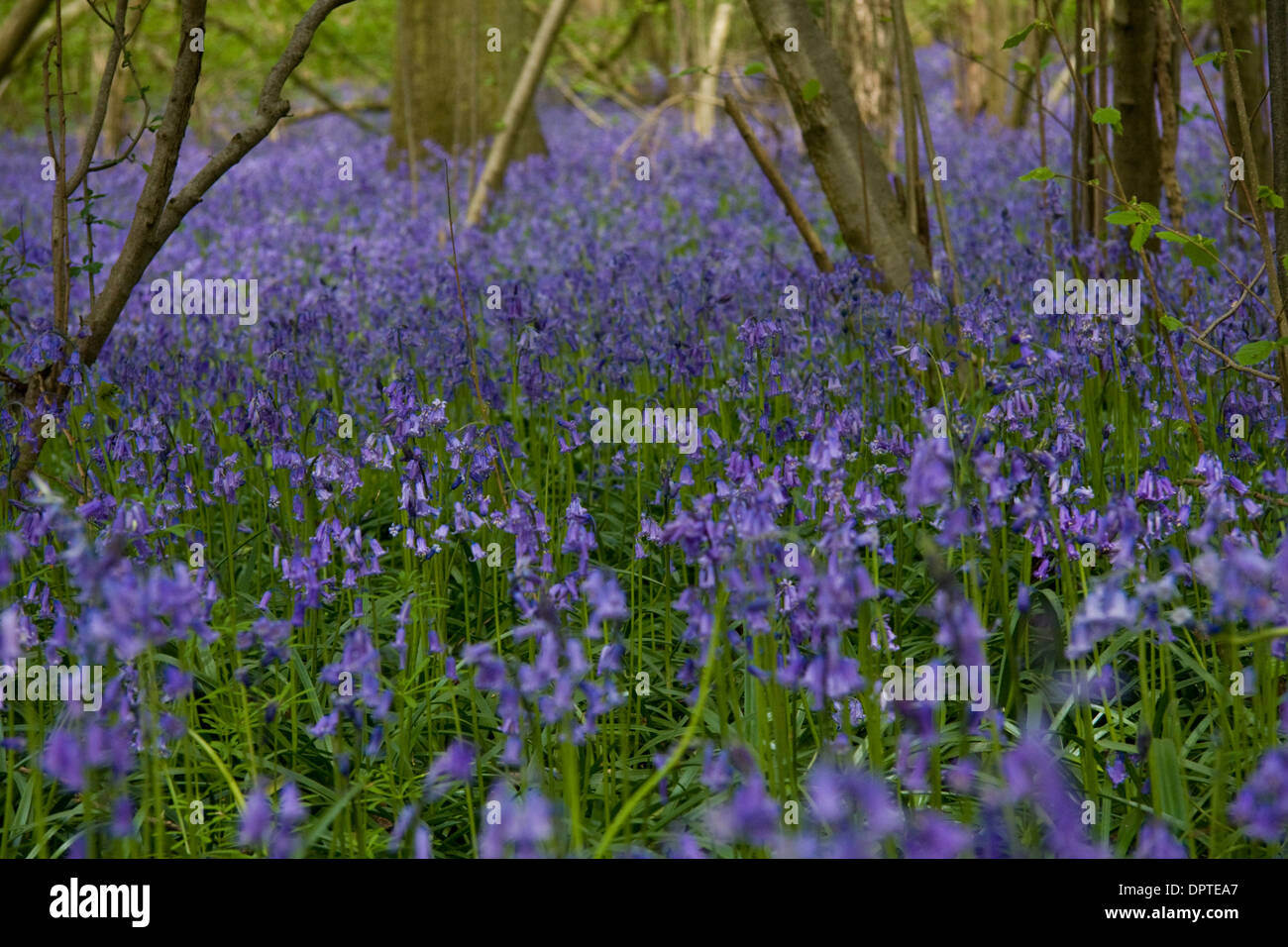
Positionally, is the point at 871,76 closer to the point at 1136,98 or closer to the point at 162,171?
the point at 1136,98

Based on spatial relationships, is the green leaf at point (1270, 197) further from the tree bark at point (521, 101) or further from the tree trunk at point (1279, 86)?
the tree bark at point (521, 101)

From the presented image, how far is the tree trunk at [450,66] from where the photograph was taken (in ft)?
38.4

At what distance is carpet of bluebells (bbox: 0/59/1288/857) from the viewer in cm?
204

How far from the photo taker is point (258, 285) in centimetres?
695

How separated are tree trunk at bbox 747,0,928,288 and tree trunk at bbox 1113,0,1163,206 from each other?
3.39ft

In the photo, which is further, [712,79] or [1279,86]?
[712,79]

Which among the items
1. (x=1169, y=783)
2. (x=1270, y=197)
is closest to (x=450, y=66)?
(x=1270, y=197)

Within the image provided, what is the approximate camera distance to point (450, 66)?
40.3ft

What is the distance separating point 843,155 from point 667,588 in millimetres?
2823

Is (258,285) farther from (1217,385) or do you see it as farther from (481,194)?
(1217,385)

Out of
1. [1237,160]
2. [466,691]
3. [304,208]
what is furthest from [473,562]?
[304,208]

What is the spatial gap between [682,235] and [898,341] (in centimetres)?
442

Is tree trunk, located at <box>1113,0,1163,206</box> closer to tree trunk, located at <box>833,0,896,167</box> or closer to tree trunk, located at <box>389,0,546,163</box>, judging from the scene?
tree trunk, located at <box>833,0,896,167</box>

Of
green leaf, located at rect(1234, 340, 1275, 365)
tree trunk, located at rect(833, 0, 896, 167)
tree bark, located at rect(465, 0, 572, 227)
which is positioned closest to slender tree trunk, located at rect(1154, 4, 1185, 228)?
green leaf, located at rect(1234, 340, 1275, 365)
